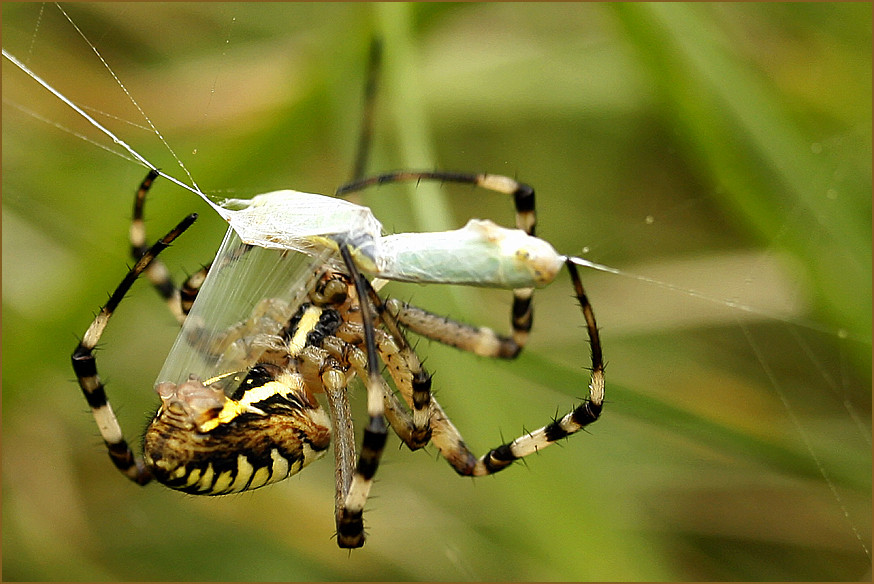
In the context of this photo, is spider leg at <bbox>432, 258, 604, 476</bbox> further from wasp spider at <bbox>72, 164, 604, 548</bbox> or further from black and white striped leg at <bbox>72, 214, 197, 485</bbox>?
black and white striped leg at <bbox>72, 214, 197, 485</bbox>

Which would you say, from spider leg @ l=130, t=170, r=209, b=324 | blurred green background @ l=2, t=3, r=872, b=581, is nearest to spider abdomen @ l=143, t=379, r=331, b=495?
spider leg @ l=130, t=170, r=209, b=324

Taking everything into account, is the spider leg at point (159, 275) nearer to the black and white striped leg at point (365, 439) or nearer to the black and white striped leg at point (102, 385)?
the black and white striped leg at point (102, 385)

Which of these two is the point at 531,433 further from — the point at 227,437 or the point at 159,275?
the point at 159,275

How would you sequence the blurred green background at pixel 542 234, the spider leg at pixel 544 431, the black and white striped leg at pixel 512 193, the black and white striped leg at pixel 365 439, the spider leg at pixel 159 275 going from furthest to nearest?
1. the blurred green background at pixel 542 234
2. the spider leg at pixel 159 275
3. the spider leg at pixel 544 431
4. the black and white striped leg at pixel 512 193
5. the black and white striped leg at pixel 365 439

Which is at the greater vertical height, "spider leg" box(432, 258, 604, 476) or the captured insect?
the captured insect

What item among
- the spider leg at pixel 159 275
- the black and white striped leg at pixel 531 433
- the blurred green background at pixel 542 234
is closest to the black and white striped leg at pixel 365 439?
the black and white striped leg at pixel 531 433

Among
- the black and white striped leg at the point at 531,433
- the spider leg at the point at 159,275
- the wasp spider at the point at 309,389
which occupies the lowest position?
the black and white striped leg at the point at 531,433

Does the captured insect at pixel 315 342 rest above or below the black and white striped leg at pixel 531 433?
above

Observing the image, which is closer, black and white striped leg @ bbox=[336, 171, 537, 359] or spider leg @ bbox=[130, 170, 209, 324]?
black and white striped leg @ bbox=[336, 171, 537, 359]
